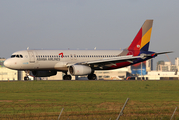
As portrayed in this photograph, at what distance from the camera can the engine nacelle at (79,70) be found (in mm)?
46875

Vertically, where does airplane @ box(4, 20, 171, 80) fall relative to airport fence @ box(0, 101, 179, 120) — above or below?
above

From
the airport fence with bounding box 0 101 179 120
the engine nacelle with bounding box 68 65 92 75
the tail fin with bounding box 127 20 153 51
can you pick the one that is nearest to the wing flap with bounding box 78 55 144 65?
the engine nacelle with bounding box 68 65 92 75

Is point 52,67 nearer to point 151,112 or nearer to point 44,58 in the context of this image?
point 44,58

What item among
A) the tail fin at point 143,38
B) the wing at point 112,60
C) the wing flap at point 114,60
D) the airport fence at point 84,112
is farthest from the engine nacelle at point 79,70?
the airport fence at point 84,112

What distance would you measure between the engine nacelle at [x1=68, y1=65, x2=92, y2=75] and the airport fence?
24.5m

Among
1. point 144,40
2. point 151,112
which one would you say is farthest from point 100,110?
point 144,40

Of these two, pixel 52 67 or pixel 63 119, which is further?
pixel 52 67

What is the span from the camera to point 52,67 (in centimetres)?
4825

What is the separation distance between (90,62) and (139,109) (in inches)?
1129

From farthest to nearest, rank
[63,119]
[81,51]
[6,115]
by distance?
[81,51]
[6,115]
[63,119]

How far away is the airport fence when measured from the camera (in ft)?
56.0

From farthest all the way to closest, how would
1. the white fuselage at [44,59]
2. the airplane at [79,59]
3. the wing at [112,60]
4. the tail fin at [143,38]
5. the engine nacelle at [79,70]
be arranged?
the tail fin at [143,38]
the wing at [112,60]
the airplane at [79,59]
the white fuselage at [44,59]
the engine nacelle at [79,70]

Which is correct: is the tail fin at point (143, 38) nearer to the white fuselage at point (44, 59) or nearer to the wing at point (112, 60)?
the wing at point (112, 60)

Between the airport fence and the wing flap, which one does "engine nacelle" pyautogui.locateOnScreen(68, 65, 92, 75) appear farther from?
the airport fence
